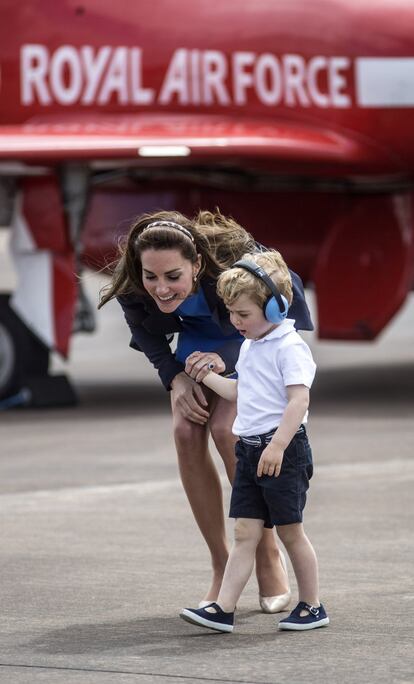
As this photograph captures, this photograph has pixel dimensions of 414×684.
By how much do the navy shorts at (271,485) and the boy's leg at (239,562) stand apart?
4 centimetres

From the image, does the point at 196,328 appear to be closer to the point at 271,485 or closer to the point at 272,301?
the point at 272,301

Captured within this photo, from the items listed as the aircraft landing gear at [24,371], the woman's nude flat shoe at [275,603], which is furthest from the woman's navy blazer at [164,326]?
the aircraft landing gear at [24,371]

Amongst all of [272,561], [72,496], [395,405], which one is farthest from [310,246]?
[272,561]

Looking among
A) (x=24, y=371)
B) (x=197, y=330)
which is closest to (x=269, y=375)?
(x=197, y=330)

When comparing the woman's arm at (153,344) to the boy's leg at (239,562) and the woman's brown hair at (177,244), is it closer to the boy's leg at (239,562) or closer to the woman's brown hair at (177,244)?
the woman's brown hair at (177,244)

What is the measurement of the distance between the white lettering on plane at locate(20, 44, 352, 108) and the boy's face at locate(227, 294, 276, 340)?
27.1 feet

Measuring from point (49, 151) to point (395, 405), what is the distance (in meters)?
3.34

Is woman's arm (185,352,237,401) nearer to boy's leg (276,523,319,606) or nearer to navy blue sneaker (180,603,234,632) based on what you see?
boy's leg (276,523,319,606)

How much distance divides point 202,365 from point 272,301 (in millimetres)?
483

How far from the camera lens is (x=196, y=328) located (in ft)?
20.5

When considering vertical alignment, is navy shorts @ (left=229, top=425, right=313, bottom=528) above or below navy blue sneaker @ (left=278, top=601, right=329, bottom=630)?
above

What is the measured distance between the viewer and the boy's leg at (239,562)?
226 inches

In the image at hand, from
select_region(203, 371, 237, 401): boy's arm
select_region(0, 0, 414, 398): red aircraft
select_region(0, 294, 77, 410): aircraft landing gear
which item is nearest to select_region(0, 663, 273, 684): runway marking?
select_region(203, 371, 237, 401): boy's arm

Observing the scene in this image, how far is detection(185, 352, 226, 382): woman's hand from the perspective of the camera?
19.8ft
